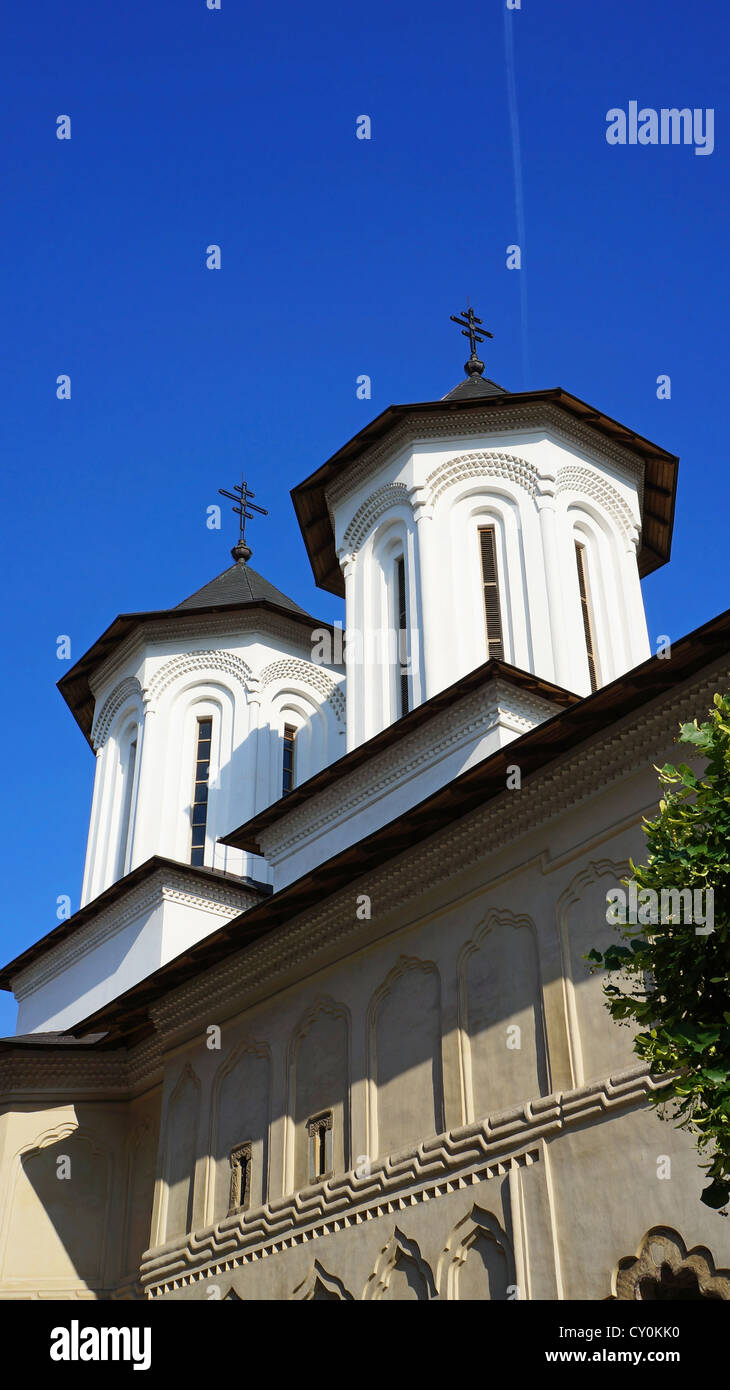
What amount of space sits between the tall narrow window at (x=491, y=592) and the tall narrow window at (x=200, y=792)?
527cm

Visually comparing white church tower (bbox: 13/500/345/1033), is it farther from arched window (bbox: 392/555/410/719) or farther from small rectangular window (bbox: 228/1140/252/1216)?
small rectangular window (bbox: 228/1140/252/1216)

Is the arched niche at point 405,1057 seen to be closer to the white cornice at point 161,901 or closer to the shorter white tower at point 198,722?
the white cornice at point 161,901

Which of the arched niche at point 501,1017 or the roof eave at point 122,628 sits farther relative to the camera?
the roof eave at point 122,628

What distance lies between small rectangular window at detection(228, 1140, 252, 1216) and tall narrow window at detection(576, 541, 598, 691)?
5.88 m

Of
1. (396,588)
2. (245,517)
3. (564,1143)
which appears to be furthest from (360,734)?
(245,517)

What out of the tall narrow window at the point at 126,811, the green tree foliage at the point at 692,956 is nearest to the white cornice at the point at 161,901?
the tall narrow window at the point at 126,811

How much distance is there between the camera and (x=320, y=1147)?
11172mm

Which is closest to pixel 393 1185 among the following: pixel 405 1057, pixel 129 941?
pixel 405 1057

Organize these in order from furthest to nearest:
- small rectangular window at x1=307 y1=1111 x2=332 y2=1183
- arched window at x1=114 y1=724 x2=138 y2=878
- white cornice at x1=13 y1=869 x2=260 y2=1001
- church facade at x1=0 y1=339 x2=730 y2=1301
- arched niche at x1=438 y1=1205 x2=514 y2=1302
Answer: arched window at x1=114 y1=724 x2=138 y2=878, white cornice at x1=13 y1=869 x2=260 y2=1001, small rectangular window at x1=307 y1=1111 x2=332 y2=1183, church facade at x1=0 y1=339 x2=730 y2=1301, arched niche at x1=438 y1=1205 x2=514 y2=1302

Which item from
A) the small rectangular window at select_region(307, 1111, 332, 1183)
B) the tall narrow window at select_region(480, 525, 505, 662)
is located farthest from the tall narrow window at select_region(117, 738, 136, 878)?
the small rectangular window at select_region(307, 1111, 332, 1183)

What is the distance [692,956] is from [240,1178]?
729 cm

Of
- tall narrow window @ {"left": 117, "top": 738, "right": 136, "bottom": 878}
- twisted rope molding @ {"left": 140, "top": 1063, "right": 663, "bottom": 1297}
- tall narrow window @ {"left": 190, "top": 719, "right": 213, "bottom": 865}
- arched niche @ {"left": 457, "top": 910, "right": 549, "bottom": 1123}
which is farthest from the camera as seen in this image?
tall narrow window @ {"left": 117, "top": 738, "right": 136, "bottom": 878}

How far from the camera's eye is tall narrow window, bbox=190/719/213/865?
709 inches

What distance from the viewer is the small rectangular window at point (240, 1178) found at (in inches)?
467
